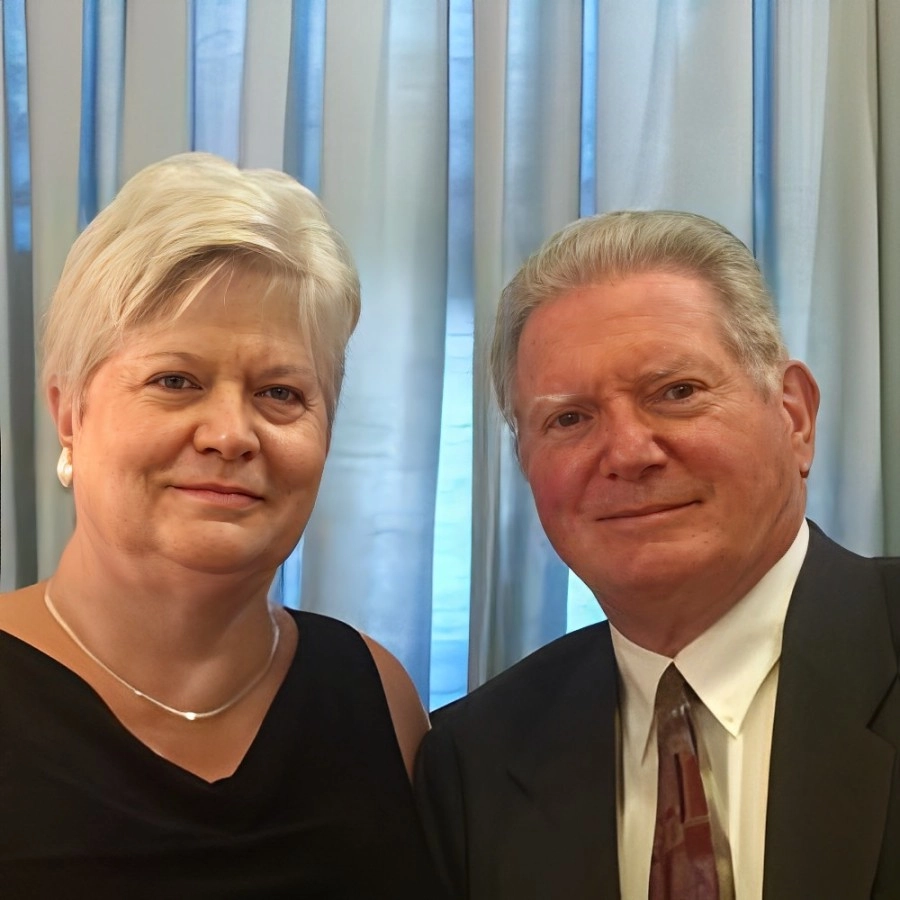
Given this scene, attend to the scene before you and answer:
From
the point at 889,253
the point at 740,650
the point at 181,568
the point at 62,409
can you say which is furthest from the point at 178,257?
the point at 889,253

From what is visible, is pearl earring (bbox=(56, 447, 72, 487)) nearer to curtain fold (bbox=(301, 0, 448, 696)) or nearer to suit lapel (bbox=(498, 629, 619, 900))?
curtain fold (bbox=(301, 0, 448, 696))

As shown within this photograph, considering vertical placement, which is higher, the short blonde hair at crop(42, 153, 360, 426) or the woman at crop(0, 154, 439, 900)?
the short blonde hair at crop(42, 153, 360, 426)

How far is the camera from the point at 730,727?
1189mm

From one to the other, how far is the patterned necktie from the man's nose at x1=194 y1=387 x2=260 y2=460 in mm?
650

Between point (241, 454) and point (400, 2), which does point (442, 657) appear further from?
point (400, 2)

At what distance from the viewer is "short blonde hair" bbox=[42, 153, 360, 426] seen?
1.10m

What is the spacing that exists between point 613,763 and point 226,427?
2.29ft

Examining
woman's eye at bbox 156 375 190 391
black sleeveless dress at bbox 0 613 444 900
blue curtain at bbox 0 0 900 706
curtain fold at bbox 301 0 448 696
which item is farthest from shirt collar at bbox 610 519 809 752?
woman's eye at bbox 156 375 190 391

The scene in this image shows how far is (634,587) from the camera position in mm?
1211

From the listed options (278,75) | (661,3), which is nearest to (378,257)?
(278,75)

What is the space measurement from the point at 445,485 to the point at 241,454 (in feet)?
2.46

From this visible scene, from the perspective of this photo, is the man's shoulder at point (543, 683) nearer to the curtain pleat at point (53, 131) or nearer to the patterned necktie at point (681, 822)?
the patterned necktie at point (681, 822)

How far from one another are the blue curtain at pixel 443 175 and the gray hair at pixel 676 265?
0.37 metres

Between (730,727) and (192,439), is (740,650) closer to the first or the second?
(730,727)
